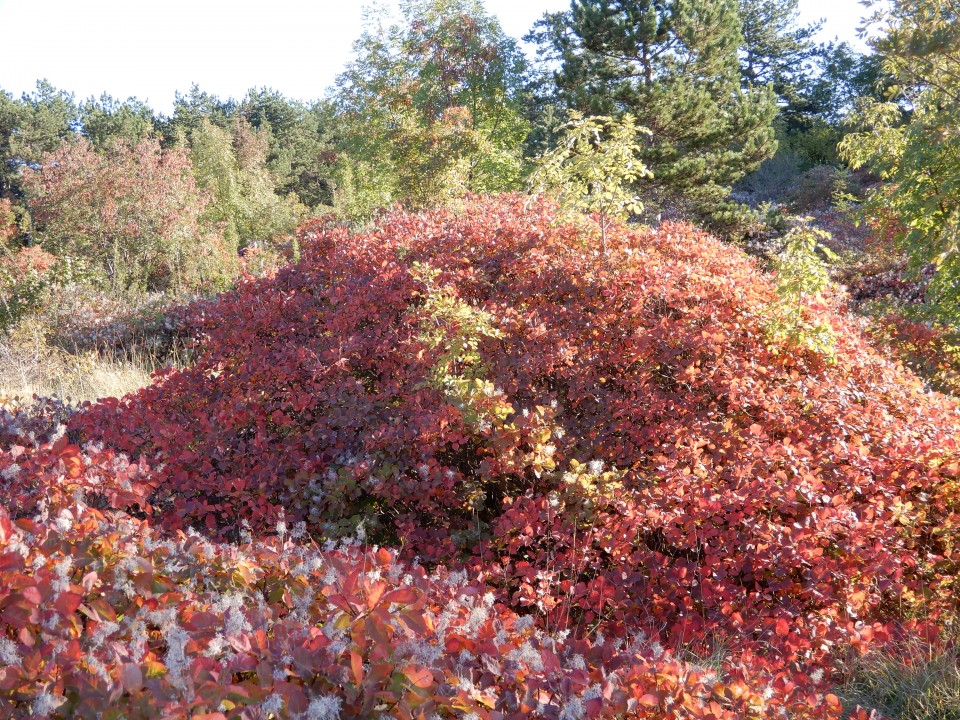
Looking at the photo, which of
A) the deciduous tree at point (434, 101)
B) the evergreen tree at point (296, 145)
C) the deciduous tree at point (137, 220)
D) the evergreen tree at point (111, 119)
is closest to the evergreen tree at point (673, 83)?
the deciduous tree at point (434, 101)

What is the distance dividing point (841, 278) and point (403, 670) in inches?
512

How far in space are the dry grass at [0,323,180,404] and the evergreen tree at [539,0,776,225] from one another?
37.0 feet

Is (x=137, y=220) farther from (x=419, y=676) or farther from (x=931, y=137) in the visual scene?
(x=419, y=676)

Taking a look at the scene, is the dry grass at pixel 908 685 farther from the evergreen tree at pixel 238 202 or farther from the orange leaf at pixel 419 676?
the evergreen tree at pixel 238 202

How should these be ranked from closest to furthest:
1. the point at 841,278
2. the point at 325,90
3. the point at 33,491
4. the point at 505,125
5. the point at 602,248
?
the point at 33,491 → the point at 602,248 → the point at 841,278 → the point at 505,125 → the point at 325,90

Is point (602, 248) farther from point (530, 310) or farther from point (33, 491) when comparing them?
point (33, 491)

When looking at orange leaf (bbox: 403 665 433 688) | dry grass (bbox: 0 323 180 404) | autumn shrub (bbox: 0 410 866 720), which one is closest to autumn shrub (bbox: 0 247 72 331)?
dry grass (bbox: 0 323 180 404)

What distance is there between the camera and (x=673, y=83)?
1566 cm

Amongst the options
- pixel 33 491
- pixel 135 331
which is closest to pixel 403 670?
pixel 33 491

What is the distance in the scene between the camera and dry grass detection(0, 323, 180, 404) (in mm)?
6867

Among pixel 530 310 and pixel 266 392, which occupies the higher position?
pixel 530 310

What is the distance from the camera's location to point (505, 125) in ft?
60.5

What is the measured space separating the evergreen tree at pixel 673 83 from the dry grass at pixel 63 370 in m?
11.3

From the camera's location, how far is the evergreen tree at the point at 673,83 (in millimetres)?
15586
